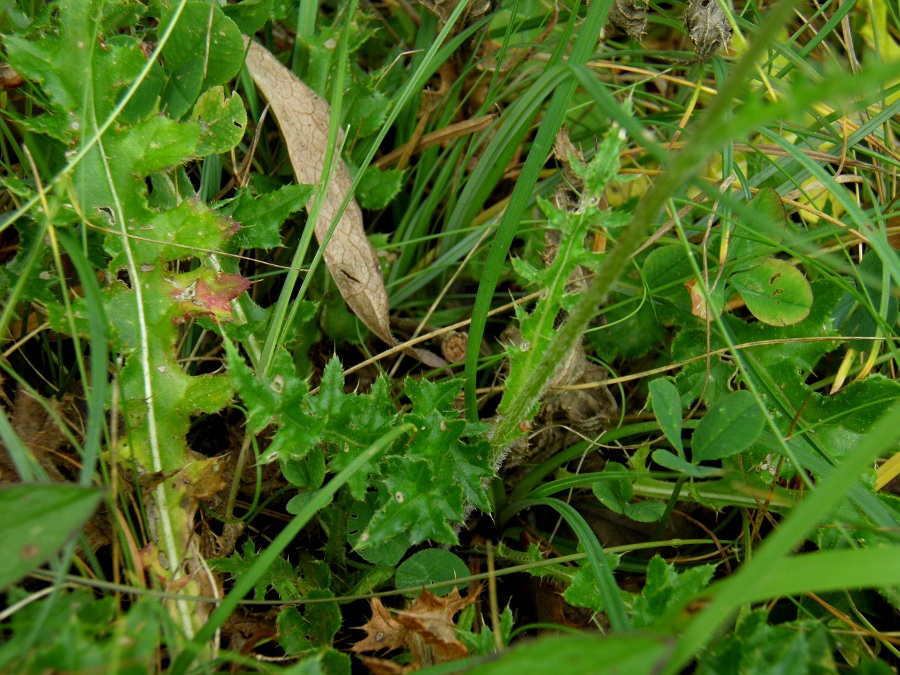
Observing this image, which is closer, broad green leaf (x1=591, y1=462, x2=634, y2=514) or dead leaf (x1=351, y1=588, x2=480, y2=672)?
dead leaf (x1=351, y1=588, x2=480, y2=672)

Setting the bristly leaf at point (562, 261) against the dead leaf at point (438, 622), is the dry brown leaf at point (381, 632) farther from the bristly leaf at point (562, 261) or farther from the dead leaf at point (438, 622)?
the bristly leaf at point (562, 261)

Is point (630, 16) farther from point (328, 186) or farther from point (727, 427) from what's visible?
point (727, 427)

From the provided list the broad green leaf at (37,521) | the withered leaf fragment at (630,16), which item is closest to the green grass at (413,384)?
the broad green leaf at (37,521)

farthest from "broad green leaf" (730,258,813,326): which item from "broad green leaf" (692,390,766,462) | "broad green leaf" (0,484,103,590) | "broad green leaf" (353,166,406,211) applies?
"broad green leaf" (0,484,103,590)

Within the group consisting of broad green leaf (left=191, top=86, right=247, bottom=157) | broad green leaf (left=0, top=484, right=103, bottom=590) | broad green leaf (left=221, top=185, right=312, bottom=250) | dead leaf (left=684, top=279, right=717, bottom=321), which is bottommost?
dead leaf (left=684, top=279, right=717, bottom=321)

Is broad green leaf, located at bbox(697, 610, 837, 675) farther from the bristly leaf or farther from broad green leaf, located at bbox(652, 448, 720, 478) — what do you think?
the bristly leaf

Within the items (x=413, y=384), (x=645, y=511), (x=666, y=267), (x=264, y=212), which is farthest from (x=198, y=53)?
(x=645, y=511)

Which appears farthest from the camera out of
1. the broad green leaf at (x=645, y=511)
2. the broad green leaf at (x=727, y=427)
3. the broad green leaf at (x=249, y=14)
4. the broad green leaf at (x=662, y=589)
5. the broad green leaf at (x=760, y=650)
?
the broad green leaf at (x=249, y=14)
